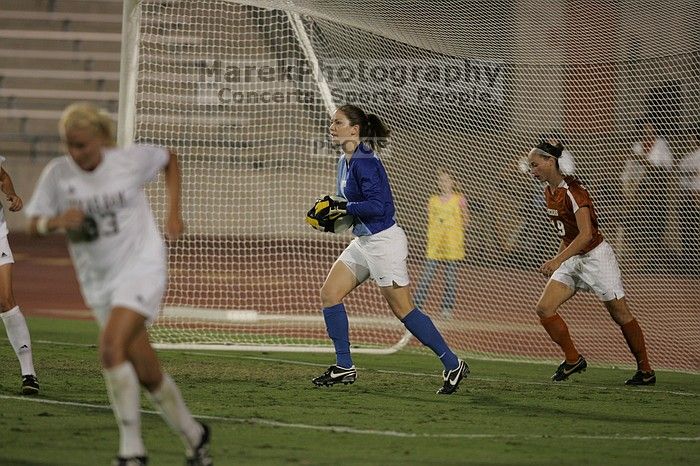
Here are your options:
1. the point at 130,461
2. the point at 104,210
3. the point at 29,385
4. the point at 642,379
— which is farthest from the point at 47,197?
the point at 642,379

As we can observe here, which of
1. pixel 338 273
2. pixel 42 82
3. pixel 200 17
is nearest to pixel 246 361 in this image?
pixel 338 273

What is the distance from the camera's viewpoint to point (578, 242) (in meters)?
9.51

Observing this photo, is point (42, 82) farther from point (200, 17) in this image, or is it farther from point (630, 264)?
point (630, 264)

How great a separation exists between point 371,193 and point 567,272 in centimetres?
207

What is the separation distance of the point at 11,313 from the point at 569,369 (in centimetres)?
447

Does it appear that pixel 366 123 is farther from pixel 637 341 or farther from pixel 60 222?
pixel 60 222

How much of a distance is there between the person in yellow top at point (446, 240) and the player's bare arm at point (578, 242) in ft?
13.8

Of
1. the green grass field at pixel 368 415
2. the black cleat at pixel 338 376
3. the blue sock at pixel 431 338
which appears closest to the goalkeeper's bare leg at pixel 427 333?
the blue sock at pixel 431 338

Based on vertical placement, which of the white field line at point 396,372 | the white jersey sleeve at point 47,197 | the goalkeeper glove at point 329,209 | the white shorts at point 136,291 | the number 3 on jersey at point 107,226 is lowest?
the white field line at point 396,372

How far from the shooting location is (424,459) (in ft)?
20.9

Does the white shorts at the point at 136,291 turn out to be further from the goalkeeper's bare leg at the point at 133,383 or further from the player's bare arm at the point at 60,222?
the player's bare arm at the point at 60,222

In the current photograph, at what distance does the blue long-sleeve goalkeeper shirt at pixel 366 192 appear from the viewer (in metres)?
8.94

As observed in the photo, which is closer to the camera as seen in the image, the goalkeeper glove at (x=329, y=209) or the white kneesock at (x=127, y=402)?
the white kneesock at (x=127, y=402)

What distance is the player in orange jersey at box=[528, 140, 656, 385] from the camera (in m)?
9.73
